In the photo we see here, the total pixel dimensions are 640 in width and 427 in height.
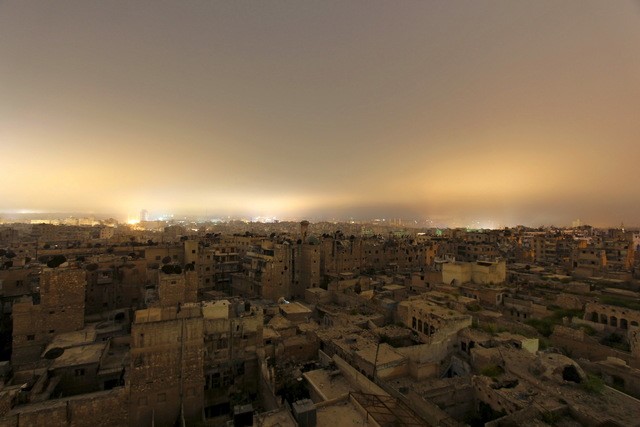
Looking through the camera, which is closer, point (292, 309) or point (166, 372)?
point (166, 372)

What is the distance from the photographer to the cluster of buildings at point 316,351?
14.7 m

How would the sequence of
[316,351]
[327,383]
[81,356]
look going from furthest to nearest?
[316,351] → [81,356] → [327,383]

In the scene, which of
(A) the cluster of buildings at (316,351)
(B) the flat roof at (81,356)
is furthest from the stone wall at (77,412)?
(B) the flat roof at (81,356)

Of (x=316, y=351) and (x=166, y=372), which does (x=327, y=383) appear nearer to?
(x=316, y=351)

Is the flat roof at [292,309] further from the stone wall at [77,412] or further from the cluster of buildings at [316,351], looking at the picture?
the stone wall at [77,412]

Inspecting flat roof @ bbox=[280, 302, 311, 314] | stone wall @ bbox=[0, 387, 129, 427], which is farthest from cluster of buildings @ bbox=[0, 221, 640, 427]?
flat roof @ bbox=[280, 302, 311, 314]

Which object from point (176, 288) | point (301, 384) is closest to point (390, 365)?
point (301, 384)

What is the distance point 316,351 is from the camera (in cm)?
2175

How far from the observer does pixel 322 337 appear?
2202 cm

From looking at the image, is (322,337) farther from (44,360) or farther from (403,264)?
(403,264)

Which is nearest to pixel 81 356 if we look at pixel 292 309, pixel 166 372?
pixel 166 372

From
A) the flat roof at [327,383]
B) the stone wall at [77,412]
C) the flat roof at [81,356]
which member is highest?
the flat roof at [81,356]

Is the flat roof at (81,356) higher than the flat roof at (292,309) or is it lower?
lower

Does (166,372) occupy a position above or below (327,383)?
above
